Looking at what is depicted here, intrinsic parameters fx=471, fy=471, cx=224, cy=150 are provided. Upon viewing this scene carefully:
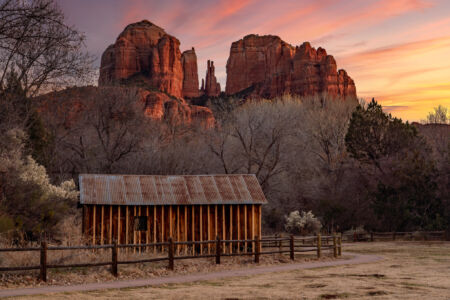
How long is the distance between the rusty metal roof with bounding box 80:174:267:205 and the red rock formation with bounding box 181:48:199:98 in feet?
445

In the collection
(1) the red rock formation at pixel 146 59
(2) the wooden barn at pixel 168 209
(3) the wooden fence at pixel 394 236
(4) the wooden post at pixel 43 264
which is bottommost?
(3) the wooden fence at pixel 394 236

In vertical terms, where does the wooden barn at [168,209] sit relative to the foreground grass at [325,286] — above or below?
above

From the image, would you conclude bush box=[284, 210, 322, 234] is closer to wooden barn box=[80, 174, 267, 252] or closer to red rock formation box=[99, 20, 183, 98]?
wooden barn box=[80, 174, 267, 252]

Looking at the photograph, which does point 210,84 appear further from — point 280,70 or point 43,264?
point 43,264

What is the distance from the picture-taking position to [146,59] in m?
135

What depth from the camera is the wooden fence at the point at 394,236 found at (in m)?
35.4

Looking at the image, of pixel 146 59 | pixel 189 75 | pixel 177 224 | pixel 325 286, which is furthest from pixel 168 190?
pixel 189 75

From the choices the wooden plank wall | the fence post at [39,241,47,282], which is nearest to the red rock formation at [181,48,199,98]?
the wooden plank wall

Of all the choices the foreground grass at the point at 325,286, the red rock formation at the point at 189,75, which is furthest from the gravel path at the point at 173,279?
the red rock formation at the point at 189,75

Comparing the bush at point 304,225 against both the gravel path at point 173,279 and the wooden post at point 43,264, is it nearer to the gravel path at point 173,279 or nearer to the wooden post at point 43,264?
the gravel path at point 173,279

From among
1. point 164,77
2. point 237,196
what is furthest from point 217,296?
point 164,77

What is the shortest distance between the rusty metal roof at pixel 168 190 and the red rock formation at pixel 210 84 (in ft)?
526

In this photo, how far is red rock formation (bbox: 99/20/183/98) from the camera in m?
130

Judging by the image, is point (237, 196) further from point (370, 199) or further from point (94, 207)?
point (370, 199)
